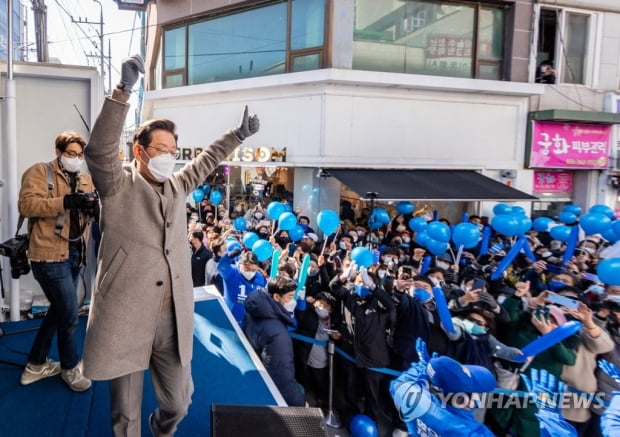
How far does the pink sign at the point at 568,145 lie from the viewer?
11328 mm

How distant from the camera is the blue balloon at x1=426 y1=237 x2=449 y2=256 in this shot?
7.47 meters

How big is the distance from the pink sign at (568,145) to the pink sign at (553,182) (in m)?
0.47

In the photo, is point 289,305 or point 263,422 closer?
point 263,422

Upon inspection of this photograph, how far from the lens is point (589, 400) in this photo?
12.4ft

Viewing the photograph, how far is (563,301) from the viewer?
4156 millimetres

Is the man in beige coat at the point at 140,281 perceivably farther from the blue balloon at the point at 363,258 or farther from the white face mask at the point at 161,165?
the blue balloon at the point at 363,258

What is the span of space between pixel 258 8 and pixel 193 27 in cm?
228

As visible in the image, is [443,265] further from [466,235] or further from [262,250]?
[262,250]

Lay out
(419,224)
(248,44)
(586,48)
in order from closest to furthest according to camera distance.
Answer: (419,224) → (248,44) → (586,48)

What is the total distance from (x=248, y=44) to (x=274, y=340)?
892 centimetres

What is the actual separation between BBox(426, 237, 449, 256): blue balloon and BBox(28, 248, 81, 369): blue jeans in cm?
584

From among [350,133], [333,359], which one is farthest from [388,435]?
[350,133]

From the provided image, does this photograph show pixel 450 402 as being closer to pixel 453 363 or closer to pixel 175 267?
pixel 453 363

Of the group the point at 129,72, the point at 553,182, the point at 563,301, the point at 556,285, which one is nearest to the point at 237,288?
the point at 563,301
